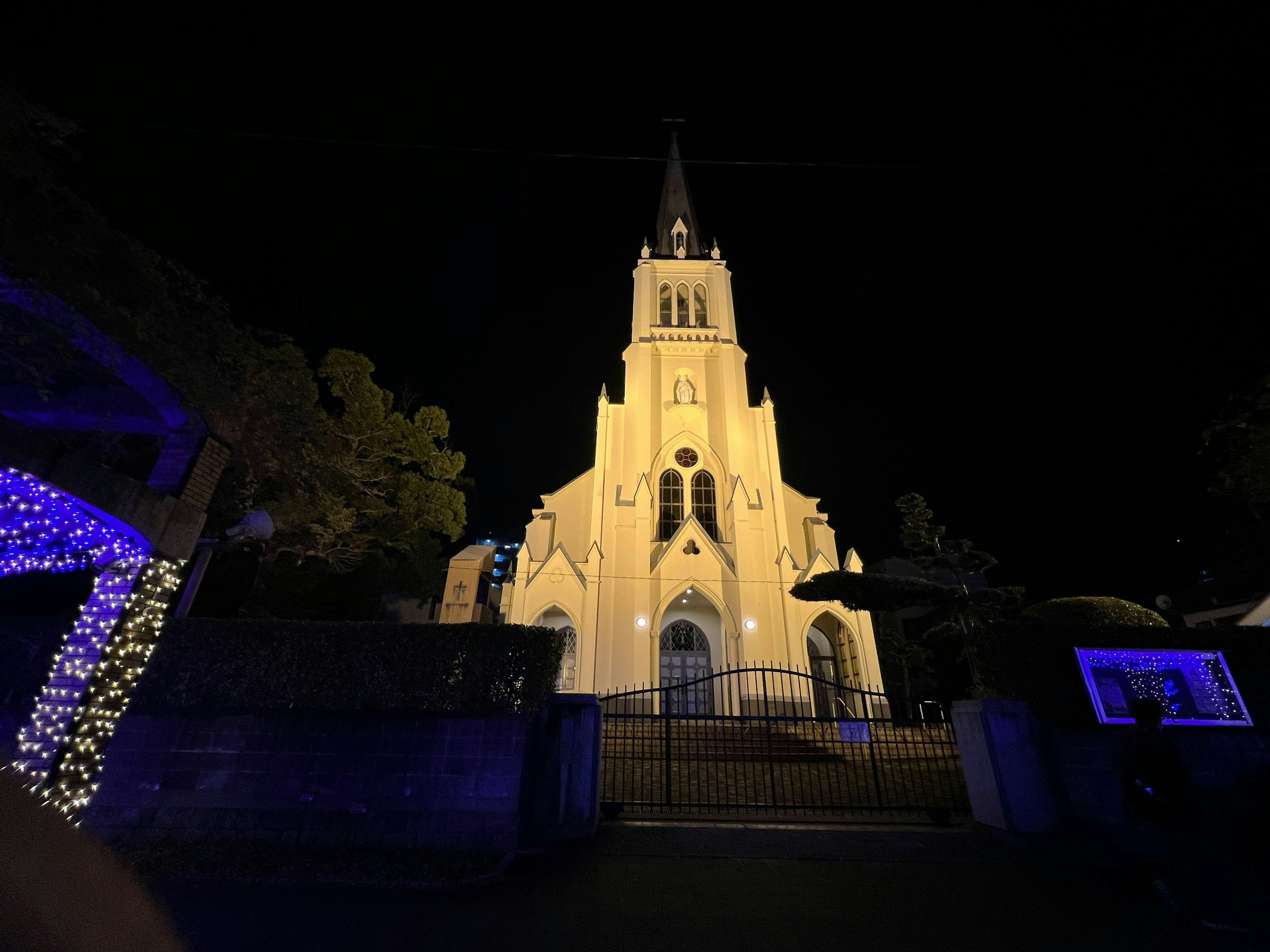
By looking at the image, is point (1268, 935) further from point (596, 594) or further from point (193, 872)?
point (596, 594)

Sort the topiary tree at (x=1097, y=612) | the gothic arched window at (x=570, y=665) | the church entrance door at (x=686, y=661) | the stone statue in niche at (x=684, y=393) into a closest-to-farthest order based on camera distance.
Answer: the topiary tree at (x=1097, y=612) → the church entrance door at (x=686, y=661) → the gothic arched window at (x=570, y=665) → the stone statue in niche at (x=684, y=393)

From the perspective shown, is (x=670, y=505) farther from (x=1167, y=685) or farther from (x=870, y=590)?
(x=1167, y=685)

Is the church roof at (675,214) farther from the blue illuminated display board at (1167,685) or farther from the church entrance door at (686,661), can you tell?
the blue illuminated display board at (1167,685)

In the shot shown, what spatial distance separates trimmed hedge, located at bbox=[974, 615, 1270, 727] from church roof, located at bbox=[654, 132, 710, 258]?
24.9m

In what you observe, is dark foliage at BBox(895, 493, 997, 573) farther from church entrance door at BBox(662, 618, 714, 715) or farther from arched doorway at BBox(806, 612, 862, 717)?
church entrance door at BBox(662, 618, 714, 715)

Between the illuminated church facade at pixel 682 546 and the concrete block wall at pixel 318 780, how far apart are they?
9.75 metres

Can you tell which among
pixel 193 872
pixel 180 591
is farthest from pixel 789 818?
pixel 180 591

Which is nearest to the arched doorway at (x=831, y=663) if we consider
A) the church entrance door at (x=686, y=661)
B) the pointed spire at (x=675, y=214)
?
the church entrance door at (x=686, y=661)

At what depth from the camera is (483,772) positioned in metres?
5.96

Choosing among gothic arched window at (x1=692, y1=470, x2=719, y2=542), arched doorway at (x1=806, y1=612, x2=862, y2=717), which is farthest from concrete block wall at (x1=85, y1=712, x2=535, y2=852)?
gothic arched window at (x1=692, y1=470, x2=719, y2=542)

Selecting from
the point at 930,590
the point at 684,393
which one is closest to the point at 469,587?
the point at 684,393

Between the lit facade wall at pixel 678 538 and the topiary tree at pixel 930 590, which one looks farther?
the lit facade wall at pixel 678 538

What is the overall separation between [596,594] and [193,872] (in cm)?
1226

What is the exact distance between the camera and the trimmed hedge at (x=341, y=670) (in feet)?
20.4
